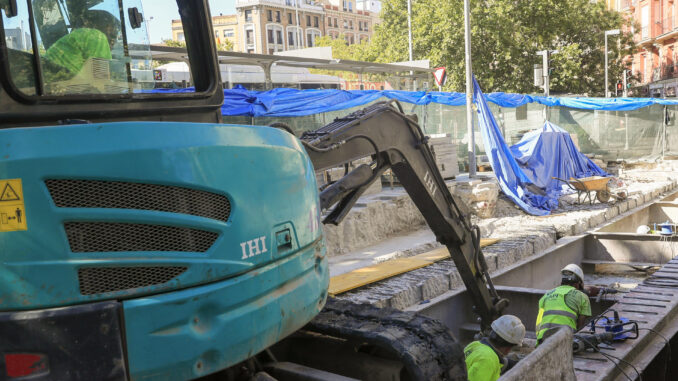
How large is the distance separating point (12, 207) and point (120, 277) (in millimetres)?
508

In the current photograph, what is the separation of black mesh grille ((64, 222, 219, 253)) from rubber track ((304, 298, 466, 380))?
1.61 m

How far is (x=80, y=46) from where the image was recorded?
3.34 meters

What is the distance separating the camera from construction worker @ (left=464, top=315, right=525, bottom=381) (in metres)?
5.67

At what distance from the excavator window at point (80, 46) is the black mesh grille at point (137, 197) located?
2.39 ft

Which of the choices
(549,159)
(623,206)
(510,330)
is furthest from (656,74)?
(510,330)

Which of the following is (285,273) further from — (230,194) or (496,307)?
(496,307)

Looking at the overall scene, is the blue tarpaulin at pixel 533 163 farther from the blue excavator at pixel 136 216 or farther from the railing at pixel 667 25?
the railing at pixel 667 25

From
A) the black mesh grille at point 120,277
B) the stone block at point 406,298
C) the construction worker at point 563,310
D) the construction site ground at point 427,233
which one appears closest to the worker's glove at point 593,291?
the construction site ground at point 427,233

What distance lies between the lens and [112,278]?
9.12 ft

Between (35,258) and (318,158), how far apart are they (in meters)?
2.65

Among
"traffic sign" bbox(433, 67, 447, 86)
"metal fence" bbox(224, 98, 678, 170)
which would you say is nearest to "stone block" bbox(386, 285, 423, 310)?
"traffic sign" bbox(433, 67, 447, 86)

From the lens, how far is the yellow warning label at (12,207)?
2605 millimetres

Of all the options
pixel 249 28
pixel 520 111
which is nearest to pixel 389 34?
pixel 520 111

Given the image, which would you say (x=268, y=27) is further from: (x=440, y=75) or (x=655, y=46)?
(x=440, y=75)
